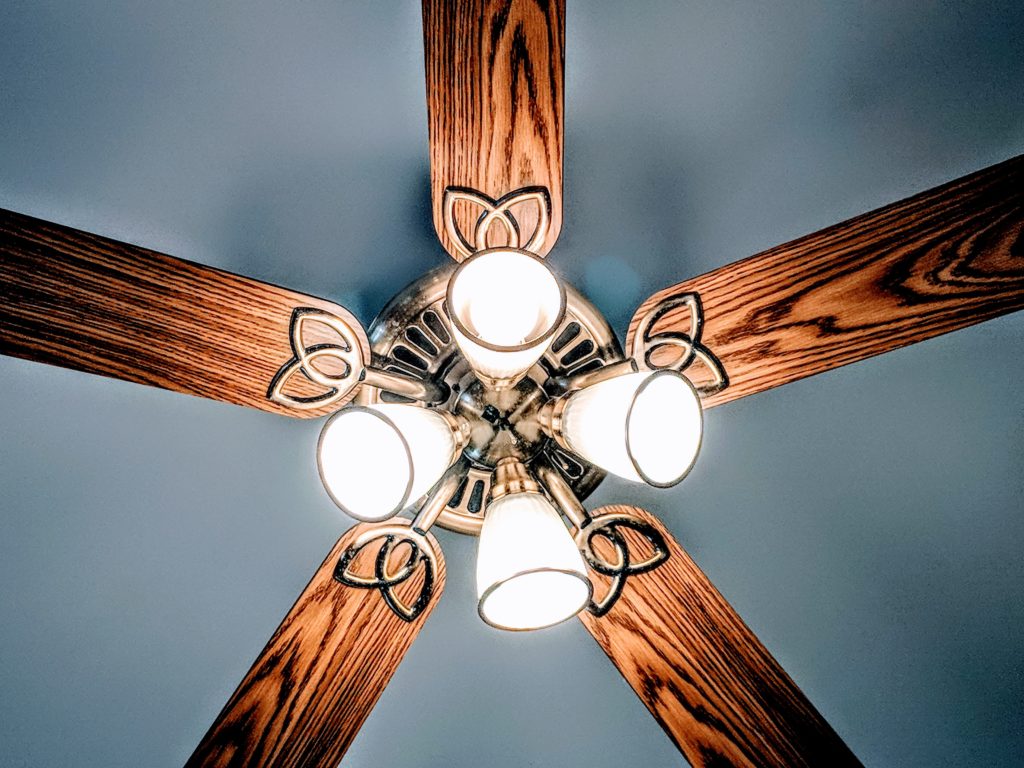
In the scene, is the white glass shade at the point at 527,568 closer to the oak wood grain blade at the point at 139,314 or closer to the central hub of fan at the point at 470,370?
the central hub of fan at the point at 470,370

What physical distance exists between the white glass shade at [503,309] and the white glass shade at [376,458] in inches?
3.8

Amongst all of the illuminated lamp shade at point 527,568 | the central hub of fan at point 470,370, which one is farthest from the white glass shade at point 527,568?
the central hub of fan at point 470,370

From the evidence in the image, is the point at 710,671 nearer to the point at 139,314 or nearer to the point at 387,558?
the point at 387,558

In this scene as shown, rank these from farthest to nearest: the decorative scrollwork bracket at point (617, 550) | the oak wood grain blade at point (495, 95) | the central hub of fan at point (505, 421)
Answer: the central hub of fan at point (505, 421) → the decorative scrollwork bracket at point (617, 550) → the oak wood grain blade at point (495, 95)

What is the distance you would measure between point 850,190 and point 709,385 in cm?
46

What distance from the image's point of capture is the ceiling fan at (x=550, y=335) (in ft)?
2.04

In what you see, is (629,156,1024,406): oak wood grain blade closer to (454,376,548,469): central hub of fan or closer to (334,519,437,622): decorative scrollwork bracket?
(454,376,548,469): central hub of fan

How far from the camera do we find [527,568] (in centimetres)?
60

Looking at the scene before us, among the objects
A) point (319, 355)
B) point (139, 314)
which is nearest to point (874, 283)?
point (319, 355)

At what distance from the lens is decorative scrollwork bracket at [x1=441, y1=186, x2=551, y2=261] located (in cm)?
66

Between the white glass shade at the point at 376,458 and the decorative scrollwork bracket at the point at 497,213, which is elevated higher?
the decorative scrollwork bracket at the point at 497,213

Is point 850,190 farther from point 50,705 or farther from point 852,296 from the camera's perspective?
point 50,705

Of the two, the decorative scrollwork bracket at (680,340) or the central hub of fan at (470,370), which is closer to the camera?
the decorative scrollwork bracket at (680,340)

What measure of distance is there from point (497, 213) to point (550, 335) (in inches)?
5.9
